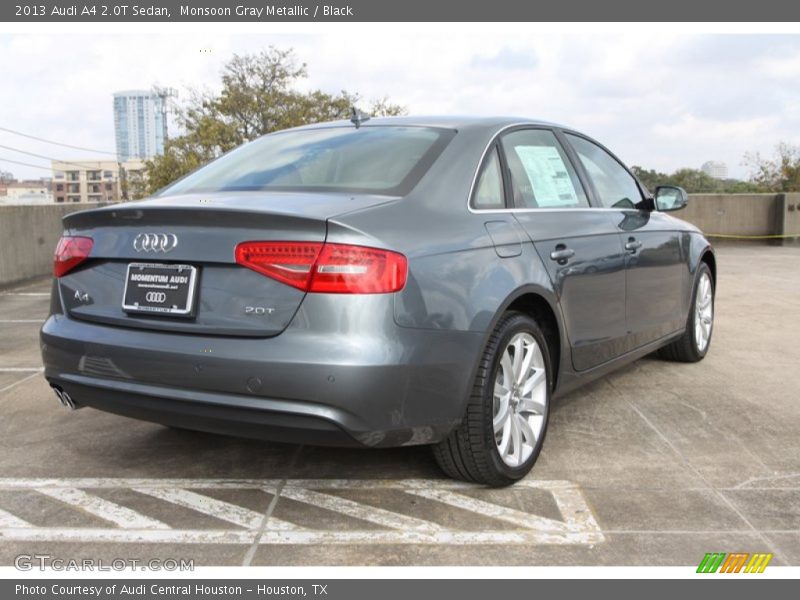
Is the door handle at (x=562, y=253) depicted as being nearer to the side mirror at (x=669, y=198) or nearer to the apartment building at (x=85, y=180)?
the side mirror at (x=669, y=198)

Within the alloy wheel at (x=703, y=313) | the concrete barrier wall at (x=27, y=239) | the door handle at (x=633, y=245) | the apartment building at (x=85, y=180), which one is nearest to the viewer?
the door handle at (x=633, y=245)

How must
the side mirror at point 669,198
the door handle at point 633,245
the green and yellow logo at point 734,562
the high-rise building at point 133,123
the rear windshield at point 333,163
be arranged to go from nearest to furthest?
the green and yellow logo at point 734,562
the rear windshield at point 333,163
the door handle at point 633,245
the side mirror at point 669,198
the high-rise building at point 133,123

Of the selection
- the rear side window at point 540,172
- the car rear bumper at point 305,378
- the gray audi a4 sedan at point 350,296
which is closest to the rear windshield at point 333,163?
the gray audi a4 sedan at point 350,296

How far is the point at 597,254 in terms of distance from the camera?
4.17 meters

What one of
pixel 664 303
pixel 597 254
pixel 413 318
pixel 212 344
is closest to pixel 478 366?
pixel 413 318

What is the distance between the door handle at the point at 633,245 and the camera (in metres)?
4.54

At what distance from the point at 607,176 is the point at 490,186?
1.48 m

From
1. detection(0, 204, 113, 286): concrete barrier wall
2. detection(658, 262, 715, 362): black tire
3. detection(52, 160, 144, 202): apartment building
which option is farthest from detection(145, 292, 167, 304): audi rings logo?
detection(52, 160, 144, 202): apartment building

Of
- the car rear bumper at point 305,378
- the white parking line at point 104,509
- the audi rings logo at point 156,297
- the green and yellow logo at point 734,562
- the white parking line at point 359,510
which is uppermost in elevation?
the audi rings logo at point 156,297

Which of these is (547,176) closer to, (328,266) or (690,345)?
(328,266)

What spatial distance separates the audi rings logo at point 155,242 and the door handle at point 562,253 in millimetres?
1687

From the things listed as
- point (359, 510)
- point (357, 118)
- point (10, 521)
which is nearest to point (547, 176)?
point (357, 118)

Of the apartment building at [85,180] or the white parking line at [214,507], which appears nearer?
the white parking line at [214,507]

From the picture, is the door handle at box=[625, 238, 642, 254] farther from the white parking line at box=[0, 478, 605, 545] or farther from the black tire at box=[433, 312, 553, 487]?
the white parking line at box=[0, 478, 605, 545]
